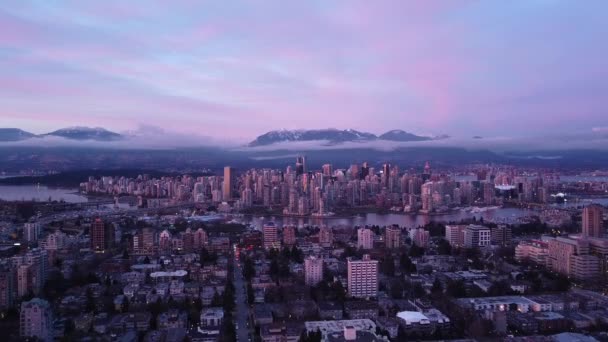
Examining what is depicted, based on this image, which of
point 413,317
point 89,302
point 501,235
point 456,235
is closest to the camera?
point 413,317

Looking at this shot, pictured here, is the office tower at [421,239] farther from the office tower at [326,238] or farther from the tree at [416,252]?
the office tower at [326,238]

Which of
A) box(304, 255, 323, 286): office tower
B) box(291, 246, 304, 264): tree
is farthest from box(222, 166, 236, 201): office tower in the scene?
box(304, 255, 323, 286): office tower

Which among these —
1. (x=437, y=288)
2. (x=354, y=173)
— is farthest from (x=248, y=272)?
(x=354, y=173)

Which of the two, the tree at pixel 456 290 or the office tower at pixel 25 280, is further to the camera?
the office tower at pixel 25 280

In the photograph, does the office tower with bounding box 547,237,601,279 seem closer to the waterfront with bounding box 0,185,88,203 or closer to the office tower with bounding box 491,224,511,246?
the office tower with bounding box 491,224,511,246

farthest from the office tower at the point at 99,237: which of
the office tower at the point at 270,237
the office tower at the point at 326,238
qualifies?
the office tower at the point at 326,238

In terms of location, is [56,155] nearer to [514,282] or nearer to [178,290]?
[178,290]

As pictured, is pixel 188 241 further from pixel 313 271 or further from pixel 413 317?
pixel 413 317
